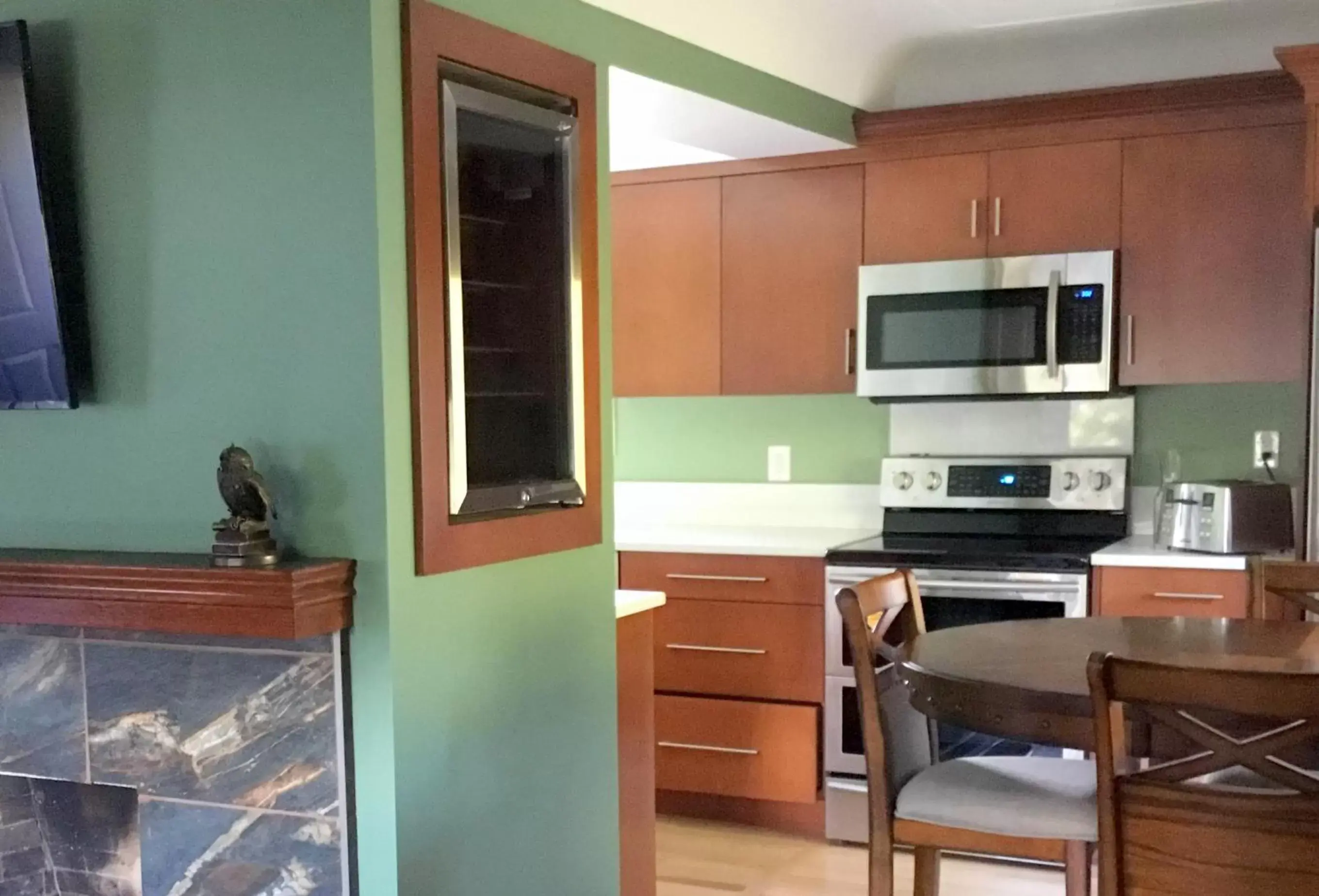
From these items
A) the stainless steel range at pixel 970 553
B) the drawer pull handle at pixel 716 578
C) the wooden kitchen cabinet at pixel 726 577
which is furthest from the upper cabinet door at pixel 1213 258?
the drawer pull handle at pixel 716 578

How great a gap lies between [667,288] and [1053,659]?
2.23 m

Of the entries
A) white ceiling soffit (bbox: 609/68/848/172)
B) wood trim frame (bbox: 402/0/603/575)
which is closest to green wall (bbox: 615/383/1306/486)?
white ceiling soffit (bbox: 609/68/848/172)

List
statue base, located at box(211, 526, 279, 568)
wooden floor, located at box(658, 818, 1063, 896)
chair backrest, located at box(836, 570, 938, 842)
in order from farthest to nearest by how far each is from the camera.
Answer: wooden floor, located at box(658, 818, 1063, 896) → chair backrest, located at box(836, 570, 938, 842) → statue base, located at box(211, 526, 279, 568)

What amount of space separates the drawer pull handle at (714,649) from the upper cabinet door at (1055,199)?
1.36 m

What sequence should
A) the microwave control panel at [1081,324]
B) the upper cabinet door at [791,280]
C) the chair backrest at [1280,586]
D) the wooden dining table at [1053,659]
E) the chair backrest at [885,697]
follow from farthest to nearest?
the upper cabinet door at [791,280], the microwave control panel at [1081,324], the chair backrest at [1280,586], the chair backrest at [885,697], the wooden dining table at [1053,659]

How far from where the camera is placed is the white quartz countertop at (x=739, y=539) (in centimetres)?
364

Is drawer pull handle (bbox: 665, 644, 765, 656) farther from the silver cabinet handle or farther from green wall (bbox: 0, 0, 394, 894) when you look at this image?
green wall (bbox: 0, 0, 394, 894)

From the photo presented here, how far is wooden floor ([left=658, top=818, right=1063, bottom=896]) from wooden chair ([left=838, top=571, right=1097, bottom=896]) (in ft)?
3.08

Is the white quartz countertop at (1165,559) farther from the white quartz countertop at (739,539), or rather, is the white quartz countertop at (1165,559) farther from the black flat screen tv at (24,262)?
the black flat screen tv at (24,262)

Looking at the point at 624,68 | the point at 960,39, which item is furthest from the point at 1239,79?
the point at 624,68

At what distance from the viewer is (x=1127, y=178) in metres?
3.52

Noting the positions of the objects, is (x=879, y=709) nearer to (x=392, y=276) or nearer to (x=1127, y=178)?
(x=392, y=276)

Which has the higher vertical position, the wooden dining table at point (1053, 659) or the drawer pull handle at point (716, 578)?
the wooden dining table at point (1053, 659)

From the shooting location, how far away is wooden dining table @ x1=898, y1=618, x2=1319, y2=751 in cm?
193
